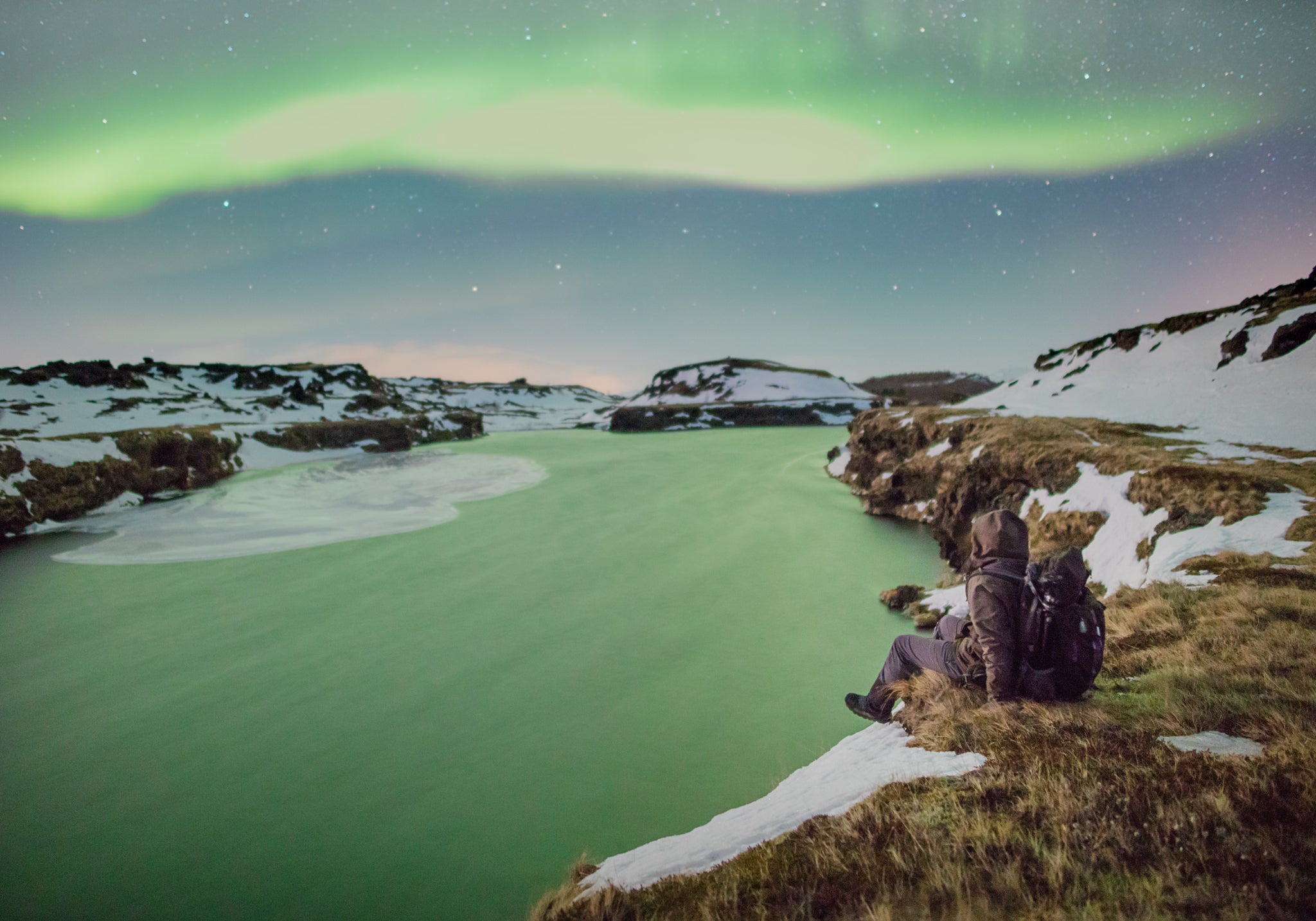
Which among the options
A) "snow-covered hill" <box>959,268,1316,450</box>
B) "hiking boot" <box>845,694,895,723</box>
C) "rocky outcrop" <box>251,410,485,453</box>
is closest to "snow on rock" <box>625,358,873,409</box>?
"rocky outcrop" <box>251,410,485,453</box>

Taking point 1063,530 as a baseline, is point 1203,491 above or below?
above

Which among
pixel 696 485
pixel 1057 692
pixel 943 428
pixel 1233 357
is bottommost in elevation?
pixel 696 485

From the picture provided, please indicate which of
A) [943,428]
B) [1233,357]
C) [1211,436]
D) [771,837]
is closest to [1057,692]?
[771,837]

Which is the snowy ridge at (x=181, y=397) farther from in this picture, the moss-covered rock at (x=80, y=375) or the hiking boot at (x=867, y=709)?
the hiking boot at (x=867, y=709)

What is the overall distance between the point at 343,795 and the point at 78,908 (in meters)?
2.33

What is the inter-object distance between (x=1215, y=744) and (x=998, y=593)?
5.24 feet

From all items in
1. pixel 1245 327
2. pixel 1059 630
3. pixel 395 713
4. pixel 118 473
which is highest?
pixel 1245 327

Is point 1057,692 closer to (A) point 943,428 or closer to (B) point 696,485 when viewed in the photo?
(A) point 943,428

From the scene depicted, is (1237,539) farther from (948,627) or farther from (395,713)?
(395,713)

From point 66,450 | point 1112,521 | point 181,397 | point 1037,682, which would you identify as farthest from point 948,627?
point 181,397

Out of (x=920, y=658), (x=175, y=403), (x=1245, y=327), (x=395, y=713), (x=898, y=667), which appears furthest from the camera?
(x=175, y=403)

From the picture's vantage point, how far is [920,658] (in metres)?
Answer: 6.02

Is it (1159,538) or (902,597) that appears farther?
(902,597)

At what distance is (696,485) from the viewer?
110ft
